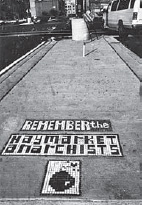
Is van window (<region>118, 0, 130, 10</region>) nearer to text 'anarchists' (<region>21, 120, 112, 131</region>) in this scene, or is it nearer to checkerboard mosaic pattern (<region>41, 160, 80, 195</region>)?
text 'anarchists' (<region>21, 120, 112, 131</region>)

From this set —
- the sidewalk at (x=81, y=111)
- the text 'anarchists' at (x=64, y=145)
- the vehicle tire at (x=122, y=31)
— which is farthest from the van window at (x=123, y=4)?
the text 'anarchists' at (x=64, y=145)

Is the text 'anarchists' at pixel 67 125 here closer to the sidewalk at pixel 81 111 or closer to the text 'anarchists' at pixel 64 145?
the sidewalk at pixel 81 111

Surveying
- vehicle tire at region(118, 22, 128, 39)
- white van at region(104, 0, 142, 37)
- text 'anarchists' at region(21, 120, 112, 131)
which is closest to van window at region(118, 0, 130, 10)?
white van at region(104, 0, 142, 37)

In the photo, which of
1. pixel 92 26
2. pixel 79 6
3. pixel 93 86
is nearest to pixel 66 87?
pixel 93 86

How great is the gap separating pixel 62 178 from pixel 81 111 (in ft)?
7.46

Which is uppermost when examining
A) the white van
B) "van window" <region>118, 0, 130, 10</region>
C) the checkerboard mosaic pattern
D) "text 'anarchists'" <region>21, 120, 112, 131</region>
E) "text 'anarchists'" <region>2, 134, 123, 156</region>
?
"van window" <region>118, 0, 130, 10</region>

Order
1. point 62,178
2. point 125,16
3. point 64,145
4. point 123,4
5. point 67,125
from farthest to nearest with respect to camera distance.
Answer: point 123,4, point 125,16, point 67,125, point 64,145, point 62,178

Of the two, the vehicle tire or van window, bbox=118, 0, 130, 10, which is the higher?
van window, bbox=118, 0, 130, 10

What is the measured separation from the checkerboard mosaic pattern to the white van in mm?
14384

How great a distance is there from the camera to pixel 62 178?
128 inches

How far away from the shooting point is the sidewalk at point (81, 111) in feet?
10.2

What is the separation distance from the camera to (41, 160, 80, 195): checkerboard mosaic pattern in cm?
303

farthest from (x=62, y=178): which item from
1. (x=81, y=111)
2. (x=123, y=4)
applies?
(x=123, y=4)

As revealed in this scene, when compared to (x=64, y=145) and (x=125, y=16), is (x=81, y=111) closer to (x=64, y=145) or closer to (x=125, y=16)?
(x=64, y=145)
